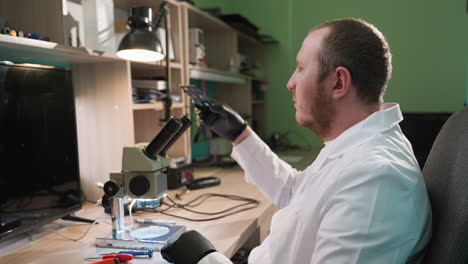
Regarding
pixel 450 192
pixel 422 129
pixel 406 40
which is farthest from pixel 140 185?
pixel 406 40

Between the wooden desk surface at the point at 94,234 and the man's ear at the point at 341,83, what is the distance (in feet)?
1.76

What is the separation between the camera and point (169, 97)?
1.63 m

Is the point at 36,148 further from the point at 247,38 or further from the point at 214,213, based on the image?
the point at 247,38

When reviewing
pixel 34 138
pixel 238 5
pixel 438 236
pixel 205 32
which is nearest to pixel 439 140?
pixel 438 236

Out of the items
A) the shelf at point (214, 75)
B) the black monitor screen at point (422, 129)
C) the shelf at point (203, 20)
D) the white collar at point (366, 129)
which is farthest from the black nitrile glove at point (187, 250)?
the black monitor screen at point (422, 129)

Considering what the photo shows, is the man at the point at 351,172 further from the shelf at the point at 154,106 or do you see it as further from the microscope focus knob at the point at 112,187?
the shelf at the point at 154,106

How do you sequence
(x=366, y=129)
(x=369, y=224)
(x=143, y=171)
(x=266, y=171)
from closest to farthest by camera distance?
(x=369, y=224) < (x=366, y=129) < (x=143, y=171) < (x=266, y=171)

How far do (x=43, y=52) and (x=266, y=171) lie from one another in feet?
2.93

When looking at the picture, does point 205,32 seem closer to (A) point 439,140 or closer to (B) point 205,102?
(B) point 205,102

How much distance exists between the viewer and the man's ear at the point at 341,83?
0.90 m

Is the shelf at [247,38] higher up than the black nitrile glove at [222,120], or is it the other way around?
the shelf at [247,38]

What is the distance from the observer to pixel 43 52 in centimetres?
109

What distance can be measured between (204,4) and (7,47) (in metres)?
2.06

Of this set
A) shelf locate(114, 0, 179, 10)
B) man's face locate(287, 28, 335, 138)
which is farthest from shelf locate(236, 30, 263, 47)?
man's face locate(287, 28, 335, 138)
